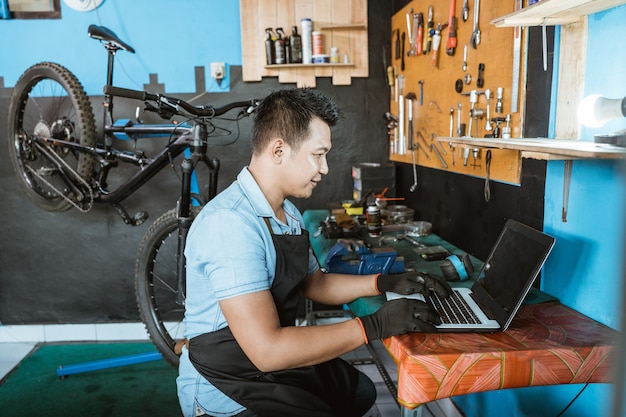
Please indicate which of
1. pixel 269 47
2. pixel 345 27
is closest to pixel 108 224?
pixel 269 47

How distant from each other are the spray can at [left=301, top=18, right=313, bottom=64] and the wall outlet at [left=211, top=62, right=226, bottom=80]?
585 mm

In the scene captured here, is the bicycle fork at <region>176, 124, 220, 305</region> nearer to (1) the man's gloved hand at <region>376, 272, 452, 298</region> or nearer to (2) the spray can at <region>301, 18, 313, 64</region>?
(2) the spray can at <region>301, 18, 313, 64</region>

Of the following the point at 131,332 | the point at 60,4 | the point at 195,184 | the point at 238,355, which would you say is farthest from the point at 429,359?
the point at 60,4

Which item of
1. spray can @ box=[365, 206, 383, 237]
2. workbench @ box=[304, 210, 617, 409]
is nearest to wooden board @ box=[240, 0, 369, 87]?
spray can @ box=[365, 206, 383, 237]


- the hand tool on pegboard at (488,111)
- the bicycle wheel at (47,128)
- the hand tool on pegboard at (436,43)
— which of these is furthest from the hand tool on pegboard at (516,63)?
the bicycle wheel at (47,128)

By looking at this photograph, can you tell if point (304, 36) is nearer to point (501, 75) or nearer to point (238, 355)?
point (501, 75)

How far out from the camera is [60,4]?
10.6 ft

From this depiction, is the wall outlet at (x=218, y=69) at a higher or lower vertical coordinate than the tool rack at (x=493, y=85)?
higher

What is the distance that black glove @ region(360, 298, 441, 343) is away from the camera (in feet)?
4.34

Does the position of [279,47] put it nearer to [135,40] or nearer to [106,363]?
[135,40]

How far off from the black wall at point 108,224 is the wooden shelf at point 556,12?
182 centimetres

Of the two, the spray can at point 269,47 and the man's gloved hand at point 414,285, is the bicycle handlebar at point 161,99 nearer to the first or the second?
the spray can at point 269,47

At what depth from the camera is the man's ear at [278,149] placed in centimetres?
146

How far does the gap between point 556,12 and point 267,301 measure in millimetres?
1214
